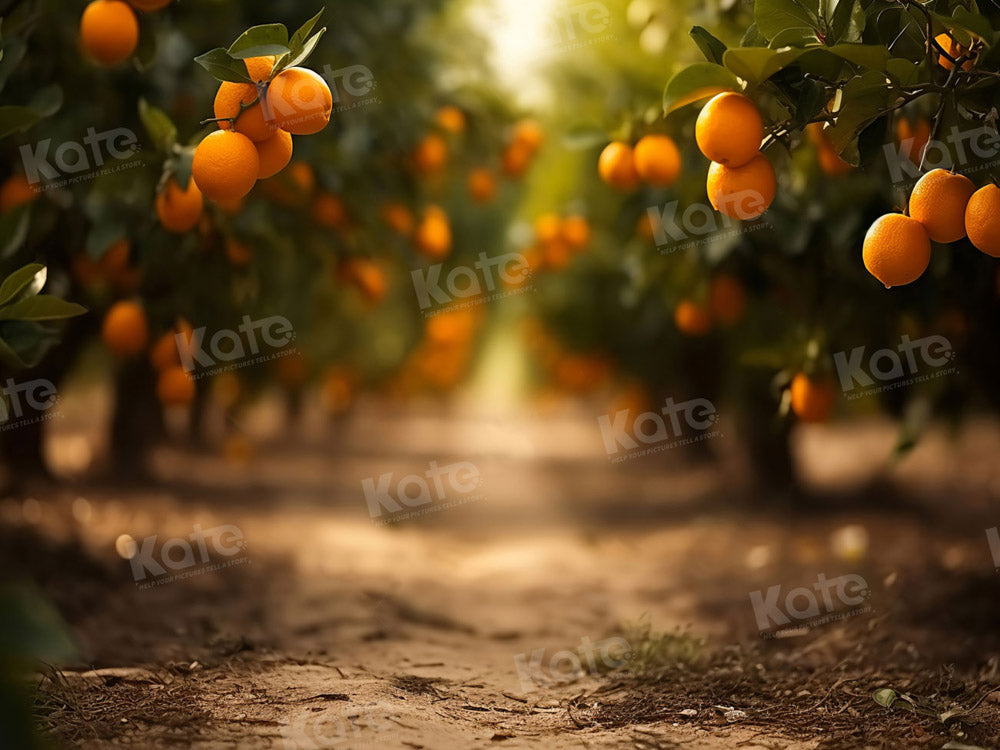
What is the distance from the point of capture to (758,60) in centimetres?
180

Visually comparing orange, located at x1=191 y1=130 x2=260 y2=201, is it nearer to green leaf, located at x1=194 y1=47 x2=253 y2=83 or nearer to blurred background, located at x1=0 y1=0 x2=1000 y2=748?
green leaf, located at x1=194 y1=47 x2=253 y2=83

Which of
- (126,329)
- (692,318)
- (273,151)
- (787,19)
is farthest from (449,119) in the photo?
(787,19)

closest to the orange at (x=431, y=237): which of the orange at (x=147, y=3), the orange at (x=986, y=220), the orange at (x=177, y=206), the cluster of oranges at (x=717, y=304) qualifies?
the cluster of oranges at (x=717, y=304)

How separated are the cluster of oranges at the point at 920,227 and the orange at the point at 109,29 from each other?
2100 mm

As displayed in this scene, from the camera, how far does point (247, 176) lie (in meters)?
1.94

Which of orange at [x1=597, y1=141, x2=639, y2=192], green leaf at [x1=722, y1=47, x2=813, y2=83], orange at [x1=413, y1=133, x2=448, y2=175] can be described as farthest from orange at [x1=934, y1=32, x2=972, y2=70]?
orange at [x1=413, y1=133, x2=448, y2=175]

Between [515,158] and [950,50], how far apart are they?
2970 mm

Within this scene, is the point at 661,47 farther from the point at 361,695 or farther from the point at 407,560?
the point at 407,560

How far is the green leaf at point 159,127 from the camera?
2623 millimetres

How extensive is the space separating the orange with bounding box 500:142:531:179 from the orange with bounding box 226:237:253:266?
66.3 inches

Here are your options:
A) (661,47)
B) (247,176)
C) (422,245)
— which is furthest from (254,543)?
(247,176)

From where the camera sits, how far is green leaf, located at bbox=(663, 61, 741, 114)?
189 centimetres

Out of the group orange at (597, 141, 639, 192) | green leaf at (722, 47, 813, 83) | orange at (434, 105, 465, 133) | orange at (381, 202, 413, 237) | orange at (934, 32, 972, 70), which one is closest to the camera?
green leaf at (722, 47, 813, 83)

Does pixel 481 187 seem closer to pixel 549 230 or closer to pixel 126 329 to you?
pixel 549 230
